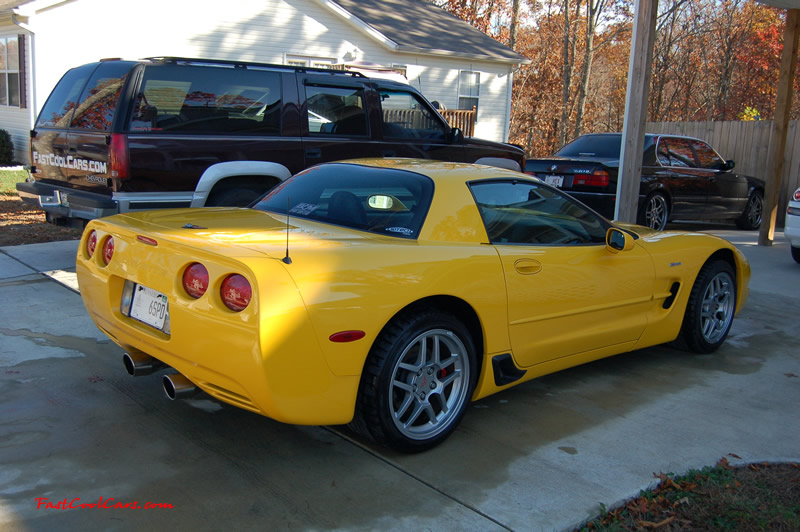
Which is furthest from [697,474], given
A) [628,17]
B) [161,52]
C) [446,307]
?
[628,17]

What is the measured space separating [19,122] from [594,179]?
1338 centimetres

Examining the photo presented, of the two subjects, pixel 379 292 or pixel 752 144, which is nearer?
pixel 379 292

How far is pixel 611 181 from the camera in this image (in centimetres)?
992

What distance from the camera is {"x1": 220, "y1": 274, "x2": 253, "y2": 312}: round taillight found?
296 centimetres

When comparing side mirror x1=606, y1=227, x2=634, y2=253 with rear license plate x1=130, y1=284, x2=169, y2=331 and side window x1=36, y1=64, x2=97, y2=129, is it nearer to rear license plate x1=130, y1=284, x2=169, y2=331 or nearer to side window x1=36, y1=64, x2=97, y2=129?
rear license plate x1=130, y1=284, x2=169, y2=331

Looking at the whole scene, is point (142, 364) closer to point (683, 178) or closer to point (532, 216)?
point (532, 216)

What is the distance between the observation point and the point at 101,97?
6.61m

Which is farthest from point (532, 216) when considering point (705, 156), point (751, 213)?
point (751, 213)

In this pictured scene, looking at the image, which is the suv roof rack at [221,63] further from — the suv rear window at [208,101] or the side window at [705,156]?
the side window at [705,156]

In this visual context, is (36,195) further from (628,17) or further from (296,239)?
(628,17)

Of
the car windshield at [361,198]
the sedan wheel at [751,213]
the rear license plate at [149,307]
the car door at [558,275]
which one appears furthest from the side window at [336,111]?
the sedan wheel at [751,213]

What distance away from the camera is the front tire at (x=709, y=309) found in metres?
5.14

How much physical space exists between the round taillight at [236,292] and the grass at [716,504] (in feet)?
5.60

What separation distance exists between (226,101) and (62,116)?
69.8 inches
